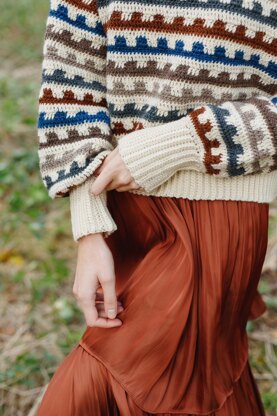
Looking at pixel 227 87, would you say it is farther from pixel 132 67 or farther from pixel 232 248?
pixel 232 248

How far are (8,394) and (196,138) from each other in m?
1.16

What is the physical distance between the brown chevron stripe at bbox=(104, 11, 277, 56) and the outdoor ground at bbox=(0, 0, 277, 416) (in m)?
1.16

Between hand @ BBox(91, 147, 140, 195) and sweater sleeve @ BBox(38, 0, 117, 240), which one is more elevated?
sweater sleeve @ BBox(38, 0, 117, 240)

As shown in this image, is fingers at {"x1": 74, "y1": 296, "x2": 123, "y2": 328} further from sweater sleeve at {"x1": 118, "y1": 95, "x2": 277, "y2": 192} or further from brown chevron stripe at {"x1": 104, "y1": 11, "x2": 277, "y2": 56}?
brown chevron stripe at {"x1": 104, "y1": 11, "x2": 277, "y2": 56}

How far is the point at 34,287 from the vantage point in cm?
229

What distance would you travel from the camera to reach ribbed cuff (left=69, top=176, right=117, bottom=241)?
3.66 ft

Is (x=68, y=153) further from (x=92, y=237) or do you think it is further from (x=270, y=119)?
(x=270, y=119)

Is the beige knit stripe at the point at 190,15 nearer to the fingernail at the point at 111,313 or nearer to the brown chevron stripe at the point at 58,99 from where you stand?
the brown chevron stripe at the point at 58,99

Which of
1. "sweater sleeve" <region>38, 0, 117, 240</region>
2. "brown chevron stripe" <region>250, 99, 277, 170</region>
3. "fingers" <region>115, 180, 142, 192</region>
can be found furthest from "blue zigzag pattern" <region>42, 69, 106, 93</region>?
"brown chevron stripe" <region>250, 99, 277, 170</region>

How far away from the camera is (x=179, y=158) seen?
3.51 feet

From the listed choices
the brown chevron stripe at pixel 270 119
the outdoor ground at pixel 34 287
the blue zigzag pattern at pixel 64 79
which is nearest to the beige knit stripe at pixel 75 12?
the blue zigzag pattern at pixel 64 79

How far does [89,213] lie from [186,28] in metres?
0.38

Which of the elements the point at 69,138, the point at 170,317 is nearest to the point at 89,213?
the point at 69,138

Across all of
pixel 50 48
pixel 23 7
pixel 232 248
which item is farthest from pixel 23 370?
pixel 23 7
